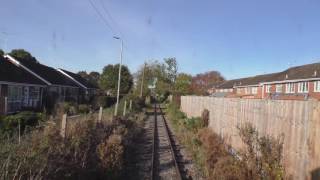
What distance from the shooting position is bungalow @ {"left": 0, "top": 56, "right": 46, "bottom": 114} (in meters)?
28.9

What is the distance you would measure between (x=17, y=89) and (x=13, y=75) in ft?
4.12

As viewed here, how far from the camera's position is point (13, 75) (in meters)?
31.7

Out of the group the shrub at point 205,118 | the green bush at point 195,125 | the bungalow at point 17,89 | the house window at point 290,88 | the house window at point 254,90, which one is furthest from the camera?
the house window at point 254,90

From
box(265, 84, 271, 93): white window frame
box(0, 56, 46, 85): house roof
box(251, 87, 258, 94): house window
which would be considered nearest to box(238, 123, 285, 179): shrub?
box(0, 56, 46, 85): house roof

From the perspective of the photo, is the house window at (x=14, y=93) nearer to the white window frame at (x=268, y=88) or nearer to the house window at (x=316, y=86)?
the house window at (x=316, y=86)

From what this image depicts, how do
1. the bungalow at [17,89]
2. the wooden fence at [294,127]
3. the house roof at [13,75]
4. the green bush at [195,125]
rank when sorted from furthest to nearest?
the house roof at [13,75] → the bungalow at [17,89] → the green bush at [195,125] → the wooden fence at [294,127]

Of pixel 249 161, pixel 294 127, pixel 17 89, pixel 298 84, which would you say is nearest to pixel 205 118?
pixel 249 161

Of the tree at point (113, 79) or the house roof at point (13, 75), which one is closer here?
the house roof at point (13, 75)

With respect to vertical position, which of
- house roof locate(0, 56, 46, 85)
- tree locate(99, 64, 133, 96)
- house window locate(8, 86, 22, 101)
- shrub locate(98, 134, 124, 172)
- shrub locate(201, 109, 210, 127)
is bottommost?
shrub locate(98, 134, 124, 172)

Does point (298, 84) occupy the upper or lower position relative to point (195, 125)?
upper

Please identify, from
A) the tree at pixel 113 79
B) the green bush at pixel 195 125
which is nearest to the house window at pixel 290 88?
the green bush at pixel 195 125

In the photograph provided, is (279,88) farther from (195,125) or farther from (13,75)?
(13,75)

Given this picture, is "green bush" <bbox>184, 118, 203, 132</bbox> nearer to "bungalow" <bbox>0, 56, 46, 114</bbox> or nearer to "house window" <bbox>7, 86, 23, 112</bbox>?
"bungalow" <bbox>0, 56, 46, 114</bbox>

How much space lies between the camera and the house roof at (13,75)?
97.8 feet
